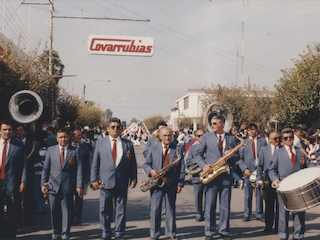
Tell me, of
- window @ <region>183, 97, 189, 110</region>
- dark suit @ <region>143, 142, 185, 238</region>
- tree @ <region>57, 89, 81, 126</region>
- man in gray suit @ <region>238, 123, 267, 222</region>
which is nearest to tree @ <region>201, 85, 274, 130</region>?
tree @ <region>57, 89, 81, 126</region>

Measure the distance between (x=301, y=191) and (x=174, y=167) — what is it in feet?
6.87

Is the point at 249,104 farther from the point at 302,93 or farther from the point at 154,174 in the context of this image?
the point at 154,174

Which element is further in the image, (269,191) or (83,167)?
(269,191)

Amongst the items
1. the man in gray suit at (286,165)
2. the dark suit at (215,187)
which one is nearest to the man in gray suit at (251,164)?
the dark suit at (215,187)

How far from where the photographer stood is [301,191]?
5.59 m

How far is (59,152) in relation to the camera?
6492mm

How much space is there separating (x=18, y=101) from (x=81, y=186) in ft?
14.9

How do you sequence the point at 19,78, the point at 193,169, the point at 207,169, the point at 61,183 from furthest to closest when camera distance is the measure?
the point at 19,78
the point at 193,169
the point at 207,169
the point at 61,183

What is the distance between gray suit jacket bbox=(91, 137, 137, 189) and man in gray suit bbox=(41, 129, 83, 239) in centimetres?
30

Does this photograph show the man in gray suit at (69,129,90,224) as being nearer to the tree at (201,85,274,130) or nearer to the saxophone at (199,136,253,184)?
the saxophone at (199,136,253,184)

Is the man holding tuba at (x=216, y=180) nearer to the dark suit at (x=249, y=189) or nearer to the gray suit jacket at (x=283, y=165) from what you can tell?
the gray suit jacket at (x=283, y=165)

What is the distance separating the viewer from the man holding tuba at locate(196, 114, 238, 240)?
662 centimetres

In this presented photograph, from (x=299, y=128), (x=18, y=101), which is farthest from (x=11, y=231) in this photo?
(x=299, y=128)

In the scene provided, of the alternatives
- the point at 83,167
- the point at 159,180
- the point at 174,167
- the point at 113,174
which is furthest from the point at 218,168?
the point at 83,167
